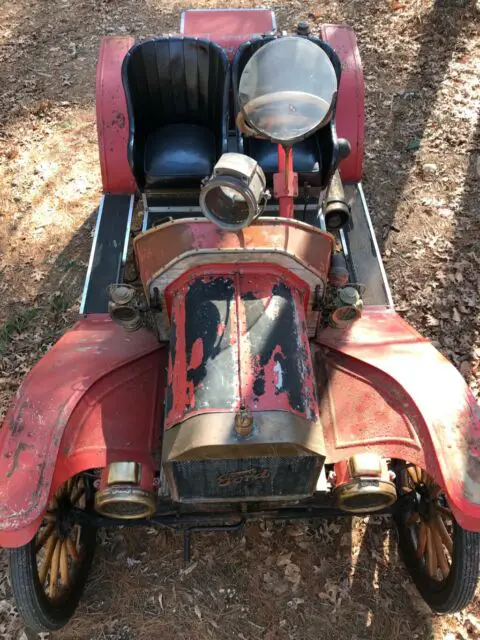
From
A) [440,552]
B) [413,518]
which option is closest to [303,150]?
[413,518]

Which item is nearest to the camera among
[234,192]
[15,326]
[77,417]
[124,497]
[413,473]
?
[234,192]

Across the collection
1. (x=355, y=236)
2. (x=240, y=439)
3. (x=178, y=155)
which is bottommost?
(x=355, y=236)

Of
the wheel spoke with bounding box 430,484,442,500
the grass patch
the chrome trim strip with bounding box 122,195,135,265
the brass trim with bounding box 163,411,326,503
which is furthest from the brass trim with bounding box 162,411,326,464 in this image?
the grass patch

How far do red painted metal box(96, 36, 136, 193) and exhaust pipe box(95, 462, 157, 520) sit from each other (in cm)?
287

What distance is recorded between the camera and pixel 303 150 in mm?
4441

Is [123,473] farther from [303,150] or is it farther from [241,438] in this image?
[303,150]

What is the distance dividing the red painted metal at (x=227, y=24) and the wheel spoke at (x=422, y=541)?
13.4 feet

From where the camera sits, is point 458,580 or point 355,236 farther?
point 355,236

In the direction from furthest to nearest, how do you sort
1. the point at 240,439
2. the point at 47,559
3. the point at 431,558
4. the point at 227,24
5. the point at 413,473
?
the point at 227,24, the point at 413,473, the point at 431,558, the point at 47,559, the point at 240,439

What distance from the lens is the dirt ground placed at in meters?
3.49

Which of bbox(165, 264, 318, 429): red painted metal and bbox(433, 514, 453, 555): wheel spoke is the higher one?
bbox(165, 264, 318, 429): red painted metal

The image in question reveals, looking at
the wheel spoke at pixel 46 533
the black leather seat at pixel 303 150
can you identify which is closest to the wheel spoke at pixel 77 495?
the wheel spoke at pixel 46 533

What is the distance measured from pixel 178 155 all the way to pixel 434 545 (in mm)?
3335

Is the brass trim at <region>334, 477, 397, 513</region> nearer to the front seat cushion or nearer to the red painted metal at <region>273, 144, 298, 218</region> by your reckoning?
the red painted metal at <region>273, 144, 298, 218</region>
